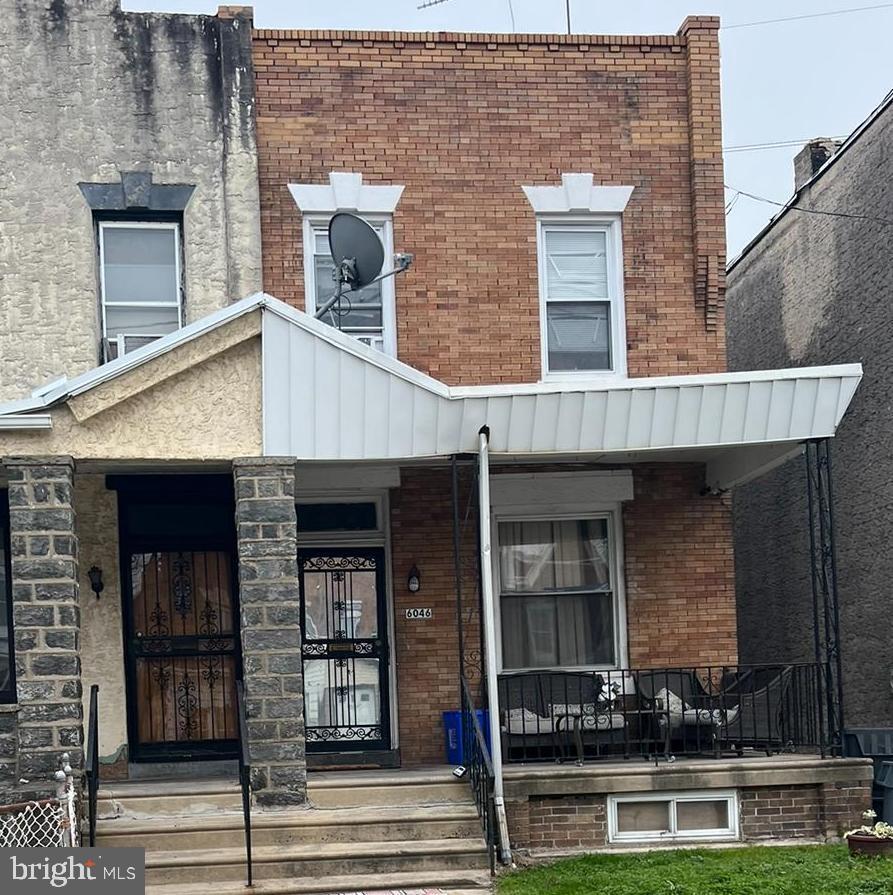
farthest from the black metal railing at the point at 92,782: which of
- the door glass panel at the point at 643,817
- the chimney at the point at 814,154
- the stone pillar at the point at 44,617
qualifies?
the chimney at the point at 814,154

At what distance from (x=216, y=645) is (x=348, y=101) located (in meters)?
5.23

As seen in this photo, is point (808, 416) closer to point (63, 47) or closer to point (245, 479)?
point (245, 479)

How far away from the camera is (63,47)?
43.9 ft

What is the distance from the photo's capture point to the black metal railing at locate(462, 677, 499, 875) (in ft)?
34.9

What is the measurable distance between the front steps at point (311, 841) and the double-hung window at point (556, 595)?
2.88 meters

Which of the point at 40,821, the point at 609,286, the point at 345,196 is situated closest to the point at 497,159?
the point at 345,196

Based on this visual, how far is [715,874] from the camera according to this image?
10.1 meters

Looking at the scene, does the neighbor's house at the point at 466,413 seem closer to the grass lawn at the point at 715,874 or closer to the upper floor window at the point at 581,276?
the upper floor window at the point at 581,276

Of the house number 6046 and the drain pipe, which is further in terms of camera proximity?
the house number 6046

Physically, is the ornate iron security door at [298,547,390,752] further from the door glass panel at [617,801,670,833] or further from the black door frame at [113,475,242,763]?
the door glass panel at [617,801,670,833]

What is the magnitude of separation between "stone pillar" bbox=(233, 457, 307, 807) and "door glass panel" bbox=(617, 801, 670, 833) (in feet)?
8.21

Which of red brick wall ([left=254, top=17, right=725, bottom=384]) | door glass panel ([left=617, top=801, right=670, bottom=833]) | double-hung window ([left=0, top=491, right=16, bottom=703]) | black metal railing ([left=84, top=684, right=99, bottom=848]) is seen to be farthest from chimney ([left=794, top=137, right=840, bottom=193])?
black metal railing ([left=84, top=684, right=99, bottom=848])

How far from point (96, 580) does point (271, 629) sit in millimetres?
2488

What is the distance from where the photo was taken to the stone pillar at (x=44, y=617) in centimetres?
1052
